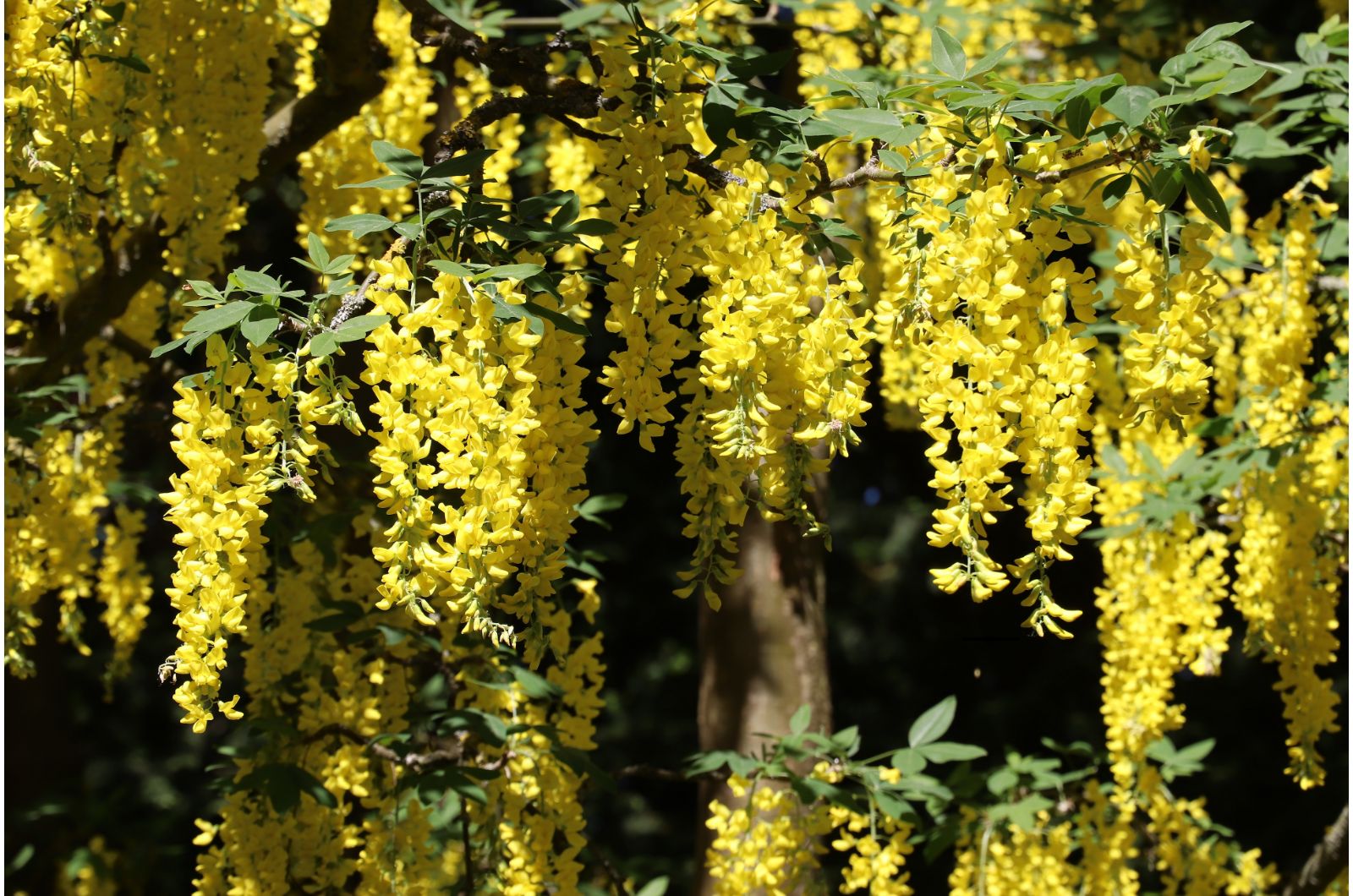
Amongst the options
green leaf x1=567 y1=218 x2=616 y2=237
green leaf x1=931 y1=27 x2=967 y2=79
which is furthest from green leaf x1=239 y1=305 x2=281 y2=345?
green leaf x1=931 y1=27 x2=967 y2=79

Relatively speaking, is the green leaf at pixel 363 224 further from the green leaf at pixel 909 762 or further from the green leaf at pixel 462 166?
the green leaf at pixel 909 762

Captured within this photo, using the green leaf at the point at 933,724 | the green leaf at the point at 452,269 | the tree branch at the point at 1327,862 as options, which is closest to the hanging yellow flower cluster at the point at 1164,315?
the green leaf at the point at 452,269

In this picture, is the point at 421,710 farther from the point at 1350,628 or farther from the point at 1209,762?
the point at 1209,762

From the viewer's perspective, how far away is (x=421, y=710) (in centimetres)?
282

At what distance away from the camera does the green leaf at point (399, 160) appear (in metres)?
1.63

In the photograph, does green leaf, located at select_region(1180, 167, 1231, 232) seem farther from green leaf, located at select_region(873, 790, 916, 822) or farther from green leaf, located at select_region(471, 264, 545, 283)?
green leaf, located at select_region(873, 790, 916, 822)

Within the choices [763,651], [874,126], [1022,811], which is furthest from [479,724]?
[874,126]

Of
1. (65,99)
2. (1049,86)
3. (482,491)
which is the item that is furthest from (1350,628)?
(65,99)

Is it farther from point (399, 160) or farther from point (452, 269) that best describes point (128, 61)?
point (452, 269)

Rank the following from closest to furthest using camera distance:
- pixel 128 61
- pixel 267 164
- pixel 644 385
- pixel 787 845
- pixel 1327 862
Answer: pixel 644 385 < pixel 128 61 < pixel 787 845 < pixel 267 164 < pixel 1327 862

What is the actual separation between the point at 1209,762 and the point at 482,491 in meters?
6.21

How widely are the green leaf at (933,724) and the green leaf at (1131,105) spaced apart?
5.25 ft

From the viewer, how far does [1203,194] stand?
4.79ft

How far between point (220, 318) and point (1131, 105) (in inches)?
41.6
